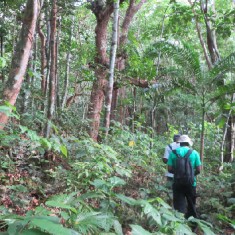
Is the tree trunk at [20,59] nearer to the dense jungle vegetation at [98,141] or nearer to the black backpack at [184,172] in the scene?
the dense jungle vegetation at [98,141]

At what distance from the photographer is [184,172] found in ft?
16.3

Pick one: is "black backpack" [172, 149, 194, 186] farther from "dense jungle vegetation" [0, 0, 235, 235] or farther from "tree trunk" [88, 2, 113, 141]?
"tree trunk" [88, 2, 113, 141]

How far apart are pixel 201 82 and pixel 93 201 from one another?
494 centimetres

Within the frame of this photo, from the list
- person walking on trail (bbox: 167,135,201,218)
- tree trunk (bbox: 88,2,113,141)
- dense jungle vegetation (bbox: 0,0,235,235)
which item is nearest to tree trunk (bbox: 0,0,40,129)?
dense jungle vegetation (bbox: 0,0,235,235)

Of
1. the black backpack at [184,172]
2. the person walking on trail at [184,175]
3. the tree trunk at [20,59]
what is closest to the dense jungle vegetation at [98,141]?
the tree trunk at [20,59]

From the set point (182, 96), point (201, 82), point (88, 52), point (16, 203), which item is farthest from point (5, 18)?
point (182, 96)

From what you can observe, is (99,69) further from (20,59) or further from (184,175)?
(184,175)

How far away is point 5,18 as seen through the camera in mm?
9555

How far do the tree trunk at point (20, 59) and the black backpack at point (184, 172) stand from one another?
292cm

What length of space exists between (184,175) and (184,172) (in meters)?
0.05

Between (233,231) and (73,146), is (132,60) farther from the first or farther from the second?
(233,231)

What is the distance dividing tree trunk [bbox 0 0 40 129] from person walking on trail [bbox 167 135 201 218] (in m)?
2.90

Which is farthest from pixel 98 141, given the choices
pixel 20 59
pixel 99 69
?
pixel 20 59

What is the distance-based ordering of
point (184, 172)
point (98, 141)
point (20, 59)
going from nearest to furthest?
point (20, 59), point (184, 172), point (98, 141)
